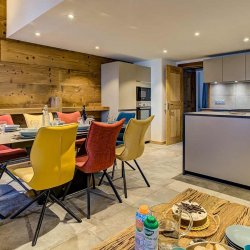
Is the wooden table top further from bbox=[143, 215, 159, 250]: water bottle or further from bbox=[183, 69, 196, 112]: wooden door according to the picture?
bbox=[183, 69, 196, 112]: wooden door

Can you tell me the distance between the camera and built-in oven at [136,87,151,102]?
5.98 m

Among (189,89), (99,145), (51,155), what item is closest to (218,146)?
(99,145)

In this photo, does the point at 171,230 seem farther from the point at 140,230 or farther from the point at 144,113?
the point at 144,113

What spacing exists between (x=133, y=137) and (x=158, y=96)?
11.8ft

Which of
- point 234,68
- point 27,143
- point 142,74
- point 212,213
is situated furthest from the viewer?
point 142,74

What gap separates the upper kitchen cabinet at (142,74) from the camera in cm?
591

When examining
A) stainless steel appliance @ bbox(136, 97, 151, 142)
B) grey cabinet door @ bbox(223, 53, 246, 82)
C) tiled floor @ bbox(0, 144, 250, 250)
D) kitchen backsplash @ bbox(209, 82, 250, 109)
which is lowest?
tiled floor @ bbox(0, 144, 250, 250)

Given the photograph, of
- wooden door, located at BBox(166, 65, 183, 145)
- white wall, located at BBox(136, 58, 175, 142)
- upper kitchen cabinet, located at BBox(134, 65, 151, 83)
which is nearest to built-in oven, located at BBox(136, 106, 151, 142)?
white wall, located at BBox(136, 58, 175, 142)

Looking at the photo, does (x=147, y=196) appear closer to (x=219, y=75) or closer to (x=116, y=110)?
(x=116, y=110)

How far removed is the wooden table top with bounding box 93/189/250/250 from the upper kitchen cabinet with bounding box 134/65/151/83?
15.5ft

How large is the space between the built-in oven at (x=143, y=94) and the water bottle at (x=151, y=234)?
526cm

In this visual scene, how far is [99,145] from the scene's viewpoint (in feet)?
7.41

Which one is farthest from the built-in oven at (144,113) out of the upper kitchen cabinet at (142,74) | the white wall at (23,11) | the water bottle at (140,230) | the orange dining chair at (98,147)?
the water bottle at (140,230)

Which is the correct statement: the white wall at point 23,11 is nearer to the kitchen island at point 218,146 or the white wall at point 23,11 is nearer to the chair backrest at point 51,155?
the chair backrest at point 51,155
